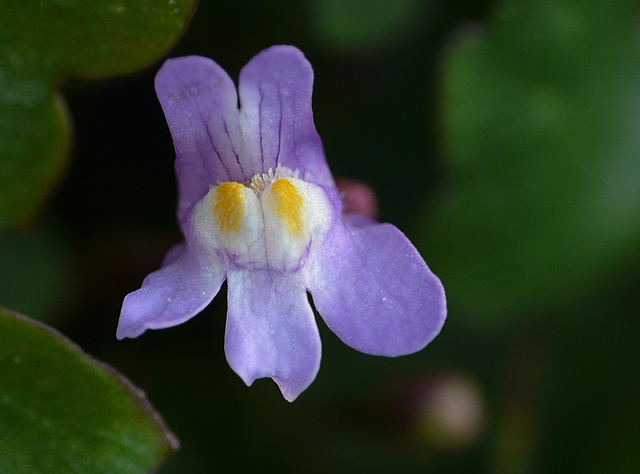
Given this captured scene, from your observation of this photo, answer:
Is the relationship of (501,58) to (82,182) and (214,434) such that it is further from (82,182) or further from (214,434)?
(214,434)

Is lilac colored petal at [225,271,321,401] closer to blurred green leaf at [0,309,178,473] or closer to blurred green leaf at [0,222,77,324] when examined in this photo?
blurred green leaf at [0,309,178,473]

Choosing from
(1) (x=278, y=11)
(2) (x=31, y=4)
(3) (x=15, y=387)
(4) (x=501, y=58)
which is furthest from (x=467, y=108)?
(3) (x=15, y=387)

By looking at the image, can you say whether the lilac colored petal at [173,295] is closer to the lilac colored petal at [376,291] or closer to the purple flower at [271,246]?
the purple flower at [271,246]

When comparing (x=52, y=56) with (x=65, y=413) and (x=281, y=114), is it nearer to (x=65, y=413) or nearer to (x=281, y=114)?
(x=281, y=114)

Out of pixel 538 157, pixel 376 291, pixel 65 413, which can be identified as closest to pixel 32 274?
pixel 65 413

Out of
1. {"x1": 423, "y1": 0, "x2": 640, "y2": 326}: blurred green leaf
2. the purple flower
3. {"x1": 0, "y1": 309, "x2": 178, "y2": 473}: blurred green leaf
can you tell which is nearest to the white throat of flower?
the purple flower
